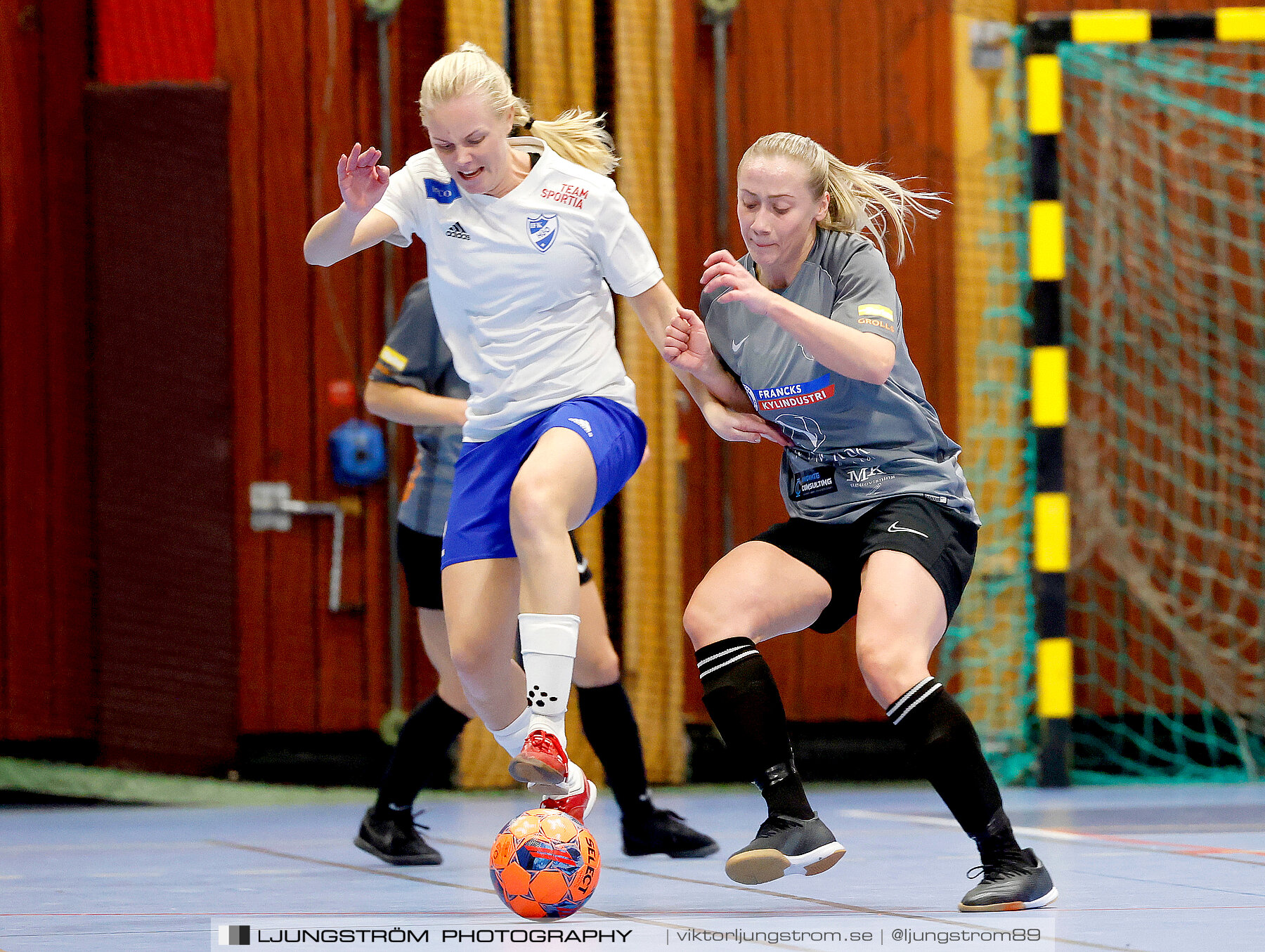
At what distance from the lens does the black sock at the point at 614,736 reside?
4184 mm

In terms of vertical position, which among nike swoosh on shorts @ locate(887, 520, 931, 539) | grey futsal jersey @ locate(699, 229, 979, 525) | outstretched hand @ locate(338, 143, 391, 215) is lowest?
nike swoosh on shorts @ locate(887, 520, 931, 539)

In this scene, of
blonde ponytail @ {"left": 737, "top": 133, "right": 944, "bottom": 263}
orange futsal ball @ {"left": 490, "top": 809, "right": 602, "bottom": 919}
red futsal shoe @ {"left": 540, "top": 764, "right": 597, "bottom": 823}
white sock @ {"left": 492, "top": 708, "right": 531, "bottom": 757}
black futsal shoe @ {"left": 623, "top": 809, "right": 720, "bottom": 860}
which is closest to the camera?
orange futsal ball @ {"left": 490, "top": 809, "right": 602, "bottom": 919}

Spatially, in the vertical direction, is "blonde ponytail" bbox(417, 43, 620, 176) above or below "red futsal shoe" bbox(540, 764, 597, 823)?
above

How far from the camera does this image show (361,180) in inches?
143

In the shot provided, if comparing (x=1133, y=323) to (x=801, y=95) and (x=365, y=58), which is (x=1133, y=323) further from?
(x=365, y=58)

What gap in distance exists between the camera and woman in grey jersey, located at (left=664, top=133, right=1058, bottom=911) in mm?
3043

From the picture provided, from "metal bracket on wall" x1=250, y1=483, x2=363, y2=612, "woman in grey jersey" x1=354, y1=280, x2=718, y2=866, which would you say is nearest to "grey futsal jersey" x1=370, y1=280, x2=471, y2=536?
"woman in grey jersey" x1=354, y1=280, x2=718, y2=866

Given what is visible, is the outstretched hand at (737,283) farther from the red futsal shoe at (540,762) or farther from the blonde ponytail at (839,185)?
the red futsal shoe at (540,762)

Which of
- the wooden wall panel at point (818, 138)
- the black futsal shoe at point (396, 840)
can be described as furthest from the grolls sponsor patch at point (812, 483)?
the wooden wall panel at point (818, 138)

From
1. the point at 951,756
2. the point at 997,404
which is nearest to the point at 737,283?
the point at 951,756

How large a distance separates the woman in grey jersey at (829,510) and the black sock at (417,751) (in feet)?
4.08

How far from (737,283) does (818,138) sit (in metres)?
3.72

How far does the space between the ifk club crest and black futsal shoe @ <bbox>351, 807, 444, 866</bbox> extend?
1.61 m

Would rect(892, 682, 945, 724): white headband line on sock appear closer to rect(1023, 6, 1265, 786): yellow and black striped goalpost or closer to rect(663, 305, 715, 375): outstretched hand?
rect(663, 305, 715, 375): outstretched hand
